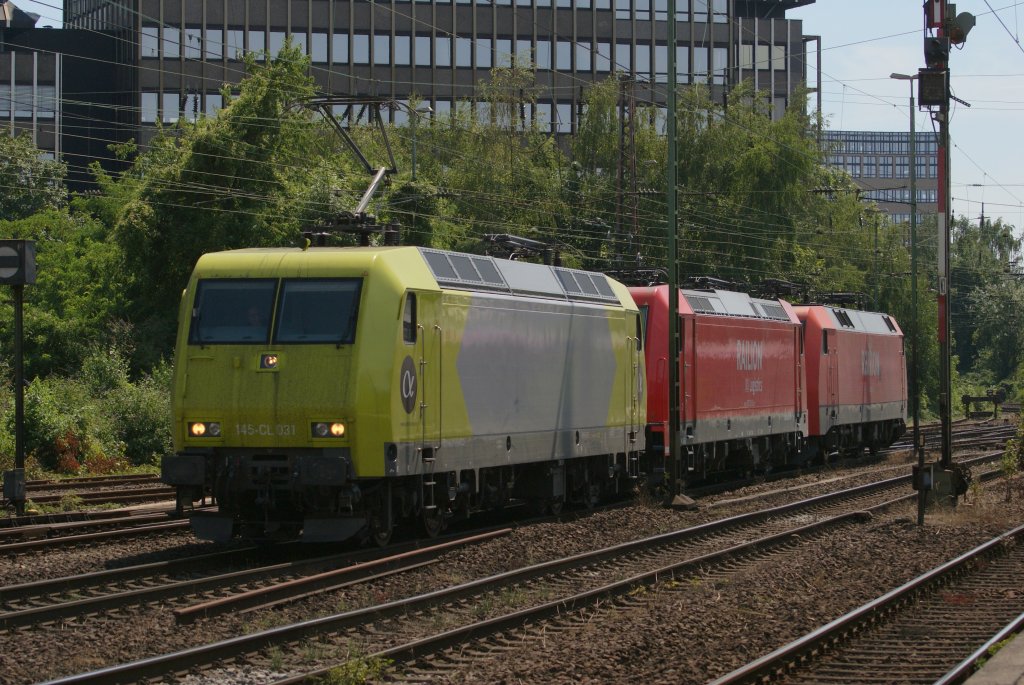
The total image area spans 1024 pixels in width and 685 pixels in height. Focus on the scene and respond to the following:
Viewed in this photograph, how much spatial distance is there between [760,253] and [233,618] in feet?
149

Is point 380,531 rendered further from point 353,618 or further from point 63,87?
point 63,87

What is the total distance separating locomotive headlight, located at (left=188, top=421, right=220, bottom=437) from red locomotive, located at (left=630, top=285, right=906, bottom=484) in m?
10.3

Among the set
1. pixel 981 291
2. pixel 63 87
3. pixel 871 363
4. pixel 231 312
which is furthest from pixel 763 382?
pixel 981 291

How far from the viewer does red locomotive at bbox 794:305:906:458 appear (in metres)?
31.9

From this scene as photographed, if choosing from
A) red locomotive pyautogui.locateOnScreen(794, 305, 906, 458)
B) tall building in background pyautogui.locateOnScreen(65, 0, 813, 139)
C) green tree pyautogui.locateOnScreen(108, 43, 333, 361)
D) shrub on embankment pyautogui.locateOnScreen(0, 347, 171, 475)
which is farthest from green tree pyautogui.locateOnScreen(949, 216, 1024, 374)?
shrub on embankment pyautogui.locateOnScreen(0, 347, 171, 475)

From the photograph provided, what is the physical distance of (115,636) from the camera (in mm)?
10703

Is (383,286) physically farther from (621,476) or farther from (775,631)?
(621,476)

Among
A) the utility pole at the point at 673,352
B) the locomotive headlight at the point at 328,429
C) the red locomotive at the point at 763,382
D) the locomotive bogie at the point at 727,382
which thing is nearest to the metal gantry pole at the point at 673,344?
the utility pole at the point at 673,352

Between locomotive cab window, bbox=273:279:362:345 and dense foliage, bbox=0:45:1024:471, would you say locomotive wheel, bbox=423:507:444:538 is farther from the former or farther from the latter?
dense foliage, bbox=0:45:1024:471

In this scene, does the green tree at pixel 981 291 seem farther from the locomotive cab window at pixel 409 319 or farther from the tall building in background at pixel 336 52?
the locomotive cab window at pixel 409 319

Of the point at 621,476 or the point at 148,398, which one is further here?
the point at 148,398

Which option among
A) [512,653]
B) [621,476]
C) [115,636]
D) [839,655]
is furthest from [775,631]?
[621,476]

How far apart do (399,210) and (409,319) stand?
78.7 feet

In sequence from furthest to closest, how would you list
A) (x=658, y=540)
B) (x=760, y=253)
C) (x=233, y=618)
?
(x=760, y=253) → (x=658, y=540) → (x=233, y=618)
